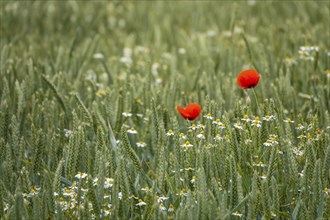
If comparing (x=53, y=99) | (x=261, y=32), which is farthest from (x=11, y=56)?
(x=261, y=32)

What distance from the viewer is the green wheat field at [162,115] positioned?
2.19 meters

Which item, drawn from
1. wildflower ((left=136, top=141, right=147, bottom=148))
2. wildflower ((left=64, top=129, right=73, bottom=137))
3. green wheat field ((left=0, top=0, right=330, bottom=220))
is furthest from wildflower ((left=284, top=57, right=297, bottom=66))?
wildflower ((left=64, top=129, right=73, bottom=137))

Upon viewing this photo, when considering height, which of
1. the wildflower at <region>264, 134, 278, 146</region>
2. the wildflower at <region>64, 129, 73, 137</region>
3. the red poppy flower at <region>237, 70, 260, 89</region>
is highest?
the red poppy flower at <region>237, 70, 260, 89</region>

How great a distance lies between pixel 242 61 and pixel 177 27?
1.20 m

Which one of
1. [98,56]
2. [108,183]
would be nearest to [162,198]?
[108,183]

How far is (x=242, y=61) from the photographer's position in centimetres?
433

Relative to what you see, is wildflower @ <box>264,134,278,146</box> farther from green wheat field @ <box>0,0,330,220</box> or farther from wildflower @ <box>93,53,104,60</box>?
wildflower @ <box>93,53,104,60</box>

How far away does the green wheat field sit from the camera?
2.19 metres

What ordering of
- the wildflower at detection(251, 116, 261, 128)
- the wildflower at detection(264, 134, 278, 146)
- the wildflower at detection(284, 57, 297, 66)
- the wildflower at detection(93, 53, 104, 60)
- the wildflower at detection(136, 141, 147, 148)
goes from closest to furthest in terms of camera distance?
the wildflower at detection(264, 134, 278, 146)
the wildflower at detection(251, 116, 261, 128)
the wildflower at detection(136, 141, 147, 148)
the wildflower at detection(284, 57, 297, 66)
the wildflower at detection(93, 53, 104, 60)

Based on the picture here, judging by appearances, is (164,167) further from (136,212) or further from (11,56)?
(11,56)

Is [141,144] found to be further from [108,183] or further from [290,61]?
[290,61]

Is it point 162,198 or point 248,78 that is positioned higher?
point 248,78

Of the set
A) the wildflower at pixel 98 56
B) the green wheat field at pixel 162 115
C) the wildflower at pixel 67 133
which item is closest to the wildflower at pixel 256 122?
the green wheat field at pixel 162 115

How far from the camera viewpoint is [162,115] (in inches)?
118
